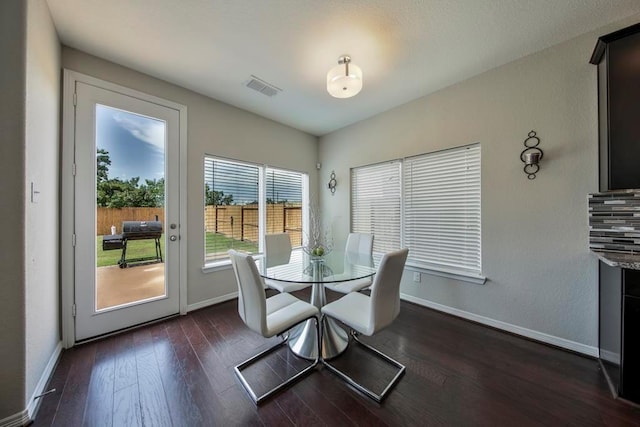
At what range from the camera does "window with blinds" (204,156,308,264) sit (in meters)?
3.08

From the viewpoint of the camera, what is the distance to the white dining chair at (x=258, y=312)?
1.49 m

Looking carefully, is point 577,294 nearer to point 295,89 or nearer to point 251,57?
point 295,89

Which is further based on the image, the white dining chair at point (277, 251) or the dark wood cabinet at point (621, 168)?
the white dining chair at point (277, 251)

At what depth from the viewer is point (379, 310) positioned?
1.56 m

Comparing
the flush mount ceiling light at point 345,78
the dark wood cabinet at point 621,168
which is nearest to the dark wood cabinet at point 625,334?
the dark wood cabinet at point 621,168

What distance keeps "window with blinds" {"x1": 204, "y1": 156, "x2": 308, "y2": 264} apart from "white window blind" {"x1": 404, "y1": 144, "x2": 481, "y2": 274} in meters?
1.99

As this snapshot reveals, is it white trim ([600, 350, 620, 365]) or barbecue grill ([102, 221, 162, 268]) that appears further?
barbecue grill ([102, 221, 162, 268])

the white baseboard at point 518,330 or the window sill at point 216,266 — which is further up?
the window sill at point 216,266

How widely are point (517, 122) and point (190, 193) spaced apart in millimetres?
3719

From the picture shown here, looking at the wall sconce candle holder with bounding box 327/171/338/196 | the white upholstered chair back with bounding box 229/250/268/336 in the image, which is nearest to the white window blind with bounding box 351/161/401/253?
the wall sconce candle holder with bounding box 327/171/338/196

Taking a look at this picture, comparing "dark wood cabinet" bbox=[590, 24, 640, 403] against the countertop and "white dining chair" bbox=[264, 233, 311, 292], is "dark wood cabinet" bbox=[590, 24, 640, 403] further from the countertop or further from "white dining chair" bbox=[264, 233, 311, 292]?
"white dining chair" bbox=[264, 233, 311, 292]

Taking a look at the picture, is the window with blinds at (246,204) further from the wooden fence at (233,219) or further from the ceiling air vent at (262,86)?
the ceiling air vent at (262,86)

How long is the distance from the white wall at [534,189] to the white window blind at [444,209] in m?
0.12

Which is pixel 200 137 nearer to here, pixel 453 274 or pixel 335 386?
pixel 335 386
